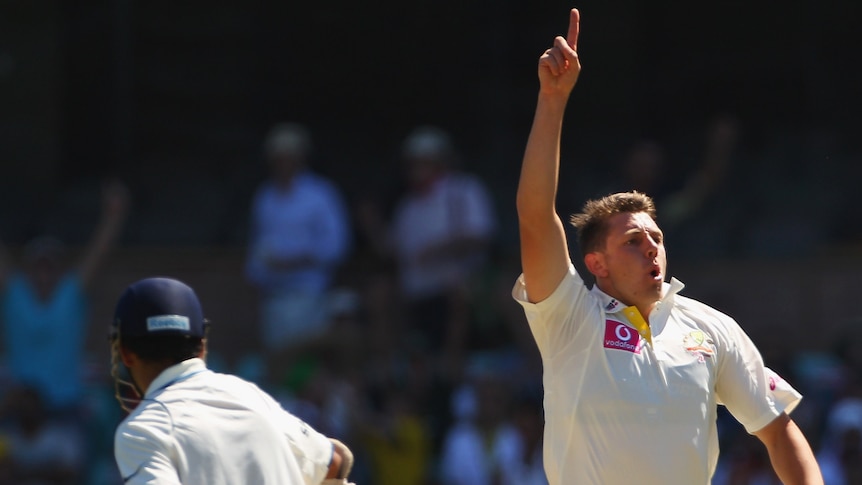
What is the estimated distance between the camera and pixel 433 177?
33.8ft

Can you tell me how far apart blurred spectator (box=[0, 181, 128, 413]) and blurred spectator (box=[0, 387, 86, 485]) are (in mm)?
270

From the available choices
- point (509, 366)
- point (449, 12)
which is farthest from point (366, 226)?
point (449, 12)

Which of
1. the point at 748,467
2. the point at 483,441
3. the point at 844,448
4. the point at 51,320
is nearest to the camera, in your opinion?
the point at 748,467

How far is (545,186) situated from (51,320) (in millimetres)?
6291

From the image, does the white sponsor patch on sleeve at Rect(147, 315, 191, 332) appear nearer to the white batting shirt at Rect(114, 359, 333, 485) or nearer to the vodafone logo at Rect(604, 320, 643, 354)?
the white batting shirt at Rect(114, 359, 333, 485)

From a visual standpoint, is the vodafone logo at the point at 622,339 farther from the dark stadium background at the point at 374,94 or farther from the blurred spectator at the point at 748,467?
the dark stadium background at the point at 374,94

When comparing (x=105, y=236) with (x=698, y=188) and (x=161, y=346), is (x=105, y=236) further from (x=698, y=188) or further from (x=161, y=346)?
(x=161, y=346)

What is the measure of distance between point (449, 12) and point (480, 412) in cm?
383

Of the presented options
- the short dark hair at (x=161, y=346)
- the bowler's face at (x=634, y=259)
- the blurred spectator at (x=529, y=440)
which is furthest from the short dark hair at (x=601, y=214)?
the blurred spectator at (x=529, y=440)

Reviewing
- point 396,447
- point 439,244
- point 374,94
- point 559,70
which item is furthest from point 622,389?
point 374,94

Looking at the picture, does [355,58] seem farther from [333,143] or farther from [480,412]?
[480,412]

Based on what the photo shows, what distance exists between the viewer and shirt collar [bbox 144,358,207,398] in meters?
4.06

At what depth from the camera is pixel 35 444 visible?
9.30m

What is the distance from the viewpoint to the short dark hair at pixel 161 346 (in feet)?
13.4
